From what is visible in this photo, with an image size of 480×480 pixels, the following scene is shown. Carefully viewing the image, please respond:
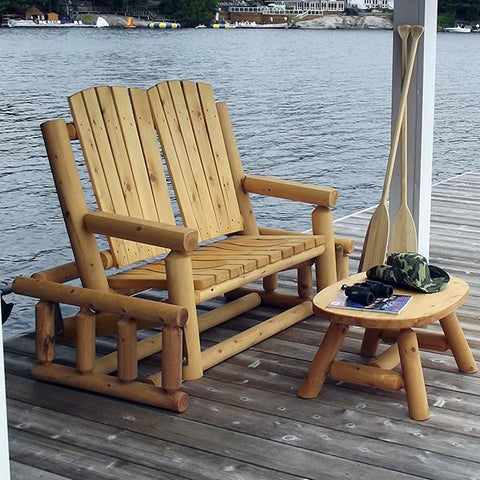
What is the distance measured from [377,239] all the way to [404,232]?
0.35 ft

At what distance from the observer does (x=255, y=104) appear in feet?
77.8

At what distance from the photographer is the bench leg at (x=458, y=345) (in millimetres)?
3098

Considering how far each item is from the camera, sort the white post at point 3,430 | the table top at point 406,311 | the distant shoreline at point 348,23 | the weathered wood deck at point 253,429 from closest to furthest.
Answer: the white post at point 3,430 → the weathered wood deck at point 253,429 → the table top at point 406,311 → the distant shoreline at point 348,23

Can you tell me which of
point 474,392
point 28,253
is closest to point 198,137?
point 474,392

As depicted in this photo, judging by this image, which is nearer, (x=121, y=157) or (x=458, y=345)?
(x=458, y=345)

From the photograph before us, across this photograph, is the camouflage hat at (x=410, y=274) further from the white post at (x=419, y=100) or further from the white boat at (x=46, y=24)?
the white boat at (x=46, y=24)

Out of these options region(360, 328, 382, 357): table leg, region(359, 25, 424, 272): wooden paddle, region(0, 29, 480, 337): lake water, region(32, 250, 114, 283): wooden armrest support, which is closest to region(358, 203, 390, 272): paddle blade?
region(359, 25, 424, 272): wooden paddle

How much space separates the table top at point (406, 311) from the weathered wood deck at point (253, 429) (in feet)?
0.94

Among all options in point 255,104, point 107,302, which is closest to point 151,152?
point 107,302

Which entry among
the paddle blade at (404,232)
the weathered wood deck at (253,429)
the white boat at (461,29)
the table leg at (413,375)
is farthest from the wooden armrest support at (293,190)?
the white boat at (461,29)

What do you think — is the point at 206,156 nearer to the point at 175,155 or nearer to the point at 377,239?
the point at 175,155

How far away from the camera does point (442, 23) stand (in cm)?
5475

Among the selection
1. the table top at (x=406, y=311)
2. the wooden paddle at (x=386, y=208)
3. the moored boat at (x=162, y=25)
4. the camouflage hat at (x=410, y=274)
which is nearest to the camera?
the table top at (x=406, y=311)

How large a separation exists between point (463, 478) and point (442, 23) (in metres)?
54.9
